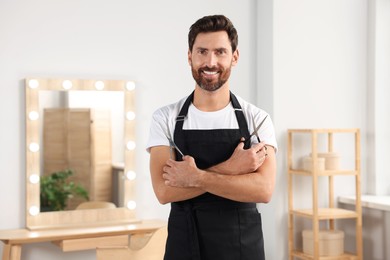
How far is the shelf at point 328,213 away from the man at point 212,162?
6.64 feet

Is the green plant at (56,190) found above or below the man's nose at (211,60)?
below

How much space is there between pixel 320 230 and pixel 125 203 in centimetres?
137

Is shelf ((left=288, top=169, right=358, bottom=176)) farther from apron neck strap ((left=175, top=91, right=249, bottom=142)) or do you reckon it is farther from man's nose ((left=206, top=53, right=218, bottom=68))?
man's nose ((left=206, top=53, right=218, bottom=68))

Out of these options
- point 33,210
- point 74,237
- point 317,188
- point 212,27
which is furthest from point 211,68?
point 317,188

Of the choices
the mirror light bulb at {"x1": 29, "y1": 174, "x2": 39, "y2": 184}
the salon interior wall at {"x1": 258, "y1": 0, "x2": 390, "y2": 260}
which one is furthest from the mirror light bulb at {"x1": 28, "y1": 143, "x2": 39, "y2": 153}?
the salon interior wall at {"x1": 258, "y1": 0, "x2": 390, "y2": 260}

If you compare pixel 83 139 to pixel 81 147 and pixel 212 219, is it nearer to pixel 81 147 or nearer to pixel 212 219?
pixel 81 147

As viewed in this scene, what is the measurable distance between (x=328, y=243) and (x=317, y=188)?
1.28ft

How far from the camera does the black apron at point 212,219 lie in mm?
1974

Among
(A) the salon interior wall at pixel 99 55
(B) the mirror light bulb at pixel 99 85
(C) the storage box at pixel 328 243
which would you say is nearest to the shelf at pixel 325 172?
(C) the storage box at pixel 328 243

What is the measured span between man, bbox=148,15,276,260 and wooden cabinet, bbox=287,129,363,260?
1975 millimetres

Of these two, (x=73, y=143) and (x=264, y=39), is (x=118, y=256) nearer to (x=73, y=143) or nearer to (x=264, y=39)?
(x=73, y=143)

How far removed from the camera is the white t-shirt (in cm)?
204

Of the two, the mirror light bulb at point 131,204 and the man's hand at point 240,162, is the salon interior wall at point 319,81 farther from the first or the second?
the man's hand at point 240,162

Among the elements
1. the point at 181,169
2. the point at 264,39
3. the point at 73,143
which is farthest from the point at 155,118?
the point at 264,39
